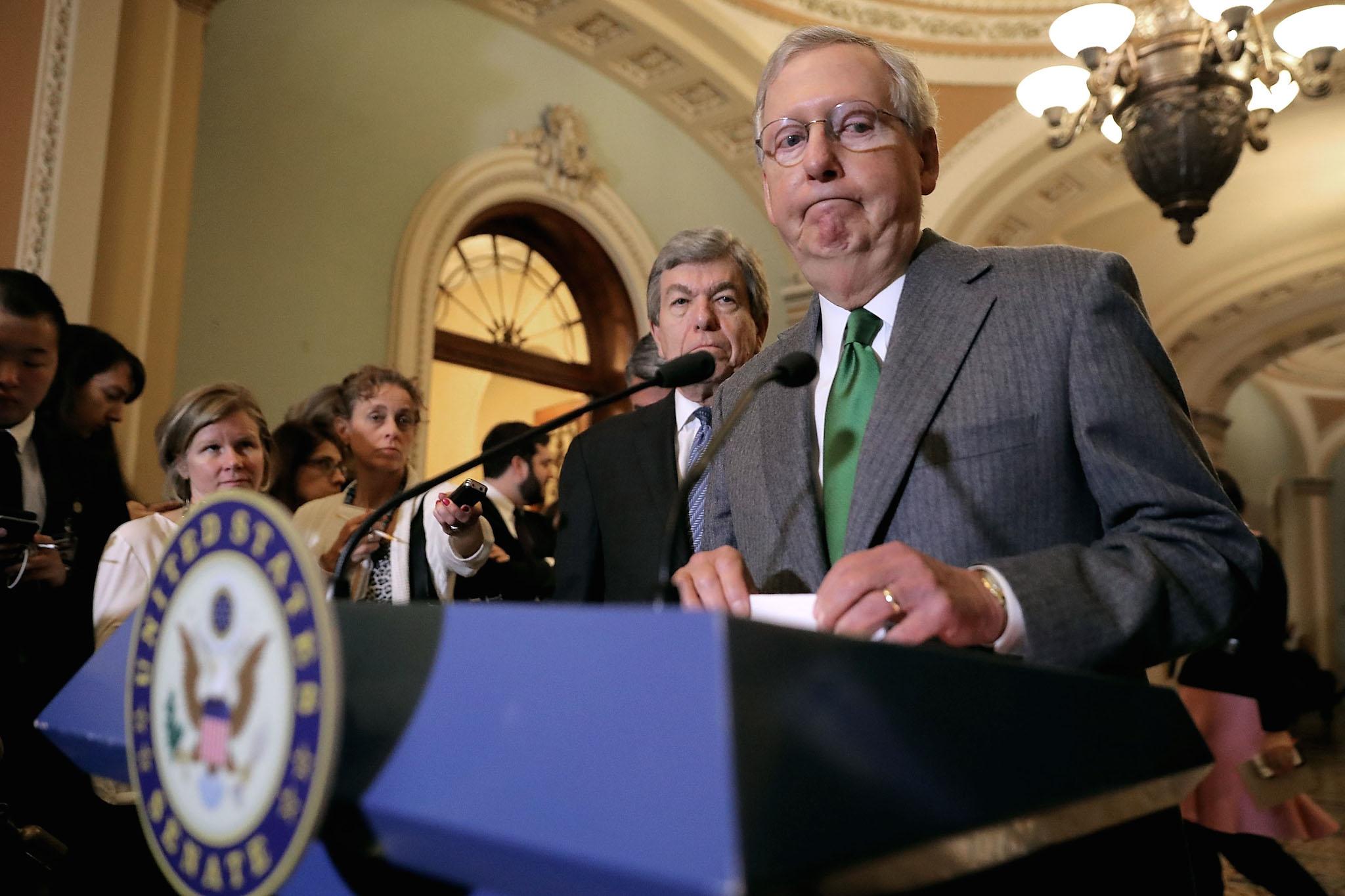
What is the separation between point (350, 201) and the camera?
4.71m

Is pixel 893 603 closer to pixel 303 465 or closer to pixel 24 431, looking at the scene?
pixel 24 431

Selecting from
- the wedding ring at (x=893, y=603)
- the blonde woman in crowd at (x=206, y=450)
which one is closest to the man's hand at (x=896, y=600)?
the wedding ring at (x=893, y=603)

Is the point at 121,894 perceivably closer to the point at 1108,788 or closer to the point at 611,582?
the point at 611,582

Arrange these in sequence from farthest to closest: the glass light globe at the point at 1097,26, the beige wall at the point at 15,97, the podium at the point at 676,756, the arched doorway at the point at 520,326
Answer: the arched doorway at the point at 520,326 < the glass light globe at the point at 1097,26 < the beige wall at the point at 15,97 < the podium at the point at 676,756

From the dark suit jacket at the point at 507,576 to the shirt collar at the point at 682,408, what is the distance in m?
0.45

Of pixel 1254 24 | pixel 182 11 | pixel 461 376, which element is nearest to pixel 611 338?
pixel 461 376

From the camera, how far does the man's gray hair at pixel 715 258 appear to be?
2.32 meters

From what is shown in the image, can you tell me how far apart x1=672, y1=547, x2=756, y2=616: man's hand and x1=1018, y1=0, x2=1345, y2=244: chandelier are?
13.0 ft

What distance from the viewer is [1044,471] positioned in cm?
108

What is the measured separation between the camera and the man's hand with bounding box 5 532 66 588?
220cm

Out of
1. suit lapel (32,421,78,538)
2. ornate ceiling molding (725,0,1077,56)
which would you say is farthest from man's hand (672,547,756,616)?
ornate ceiling molding (725,0,1077,56)

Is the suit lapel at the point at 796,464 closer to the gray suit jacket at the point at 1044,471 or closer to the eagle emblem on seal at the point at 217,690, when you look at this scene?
the gray suit jacket at the point at 1044,471

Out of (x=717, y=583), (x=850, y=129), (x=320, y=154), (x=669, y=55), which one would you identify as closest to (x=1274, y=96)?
(x=669, y=55)

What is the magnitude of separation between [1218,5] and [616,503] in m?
3.56
